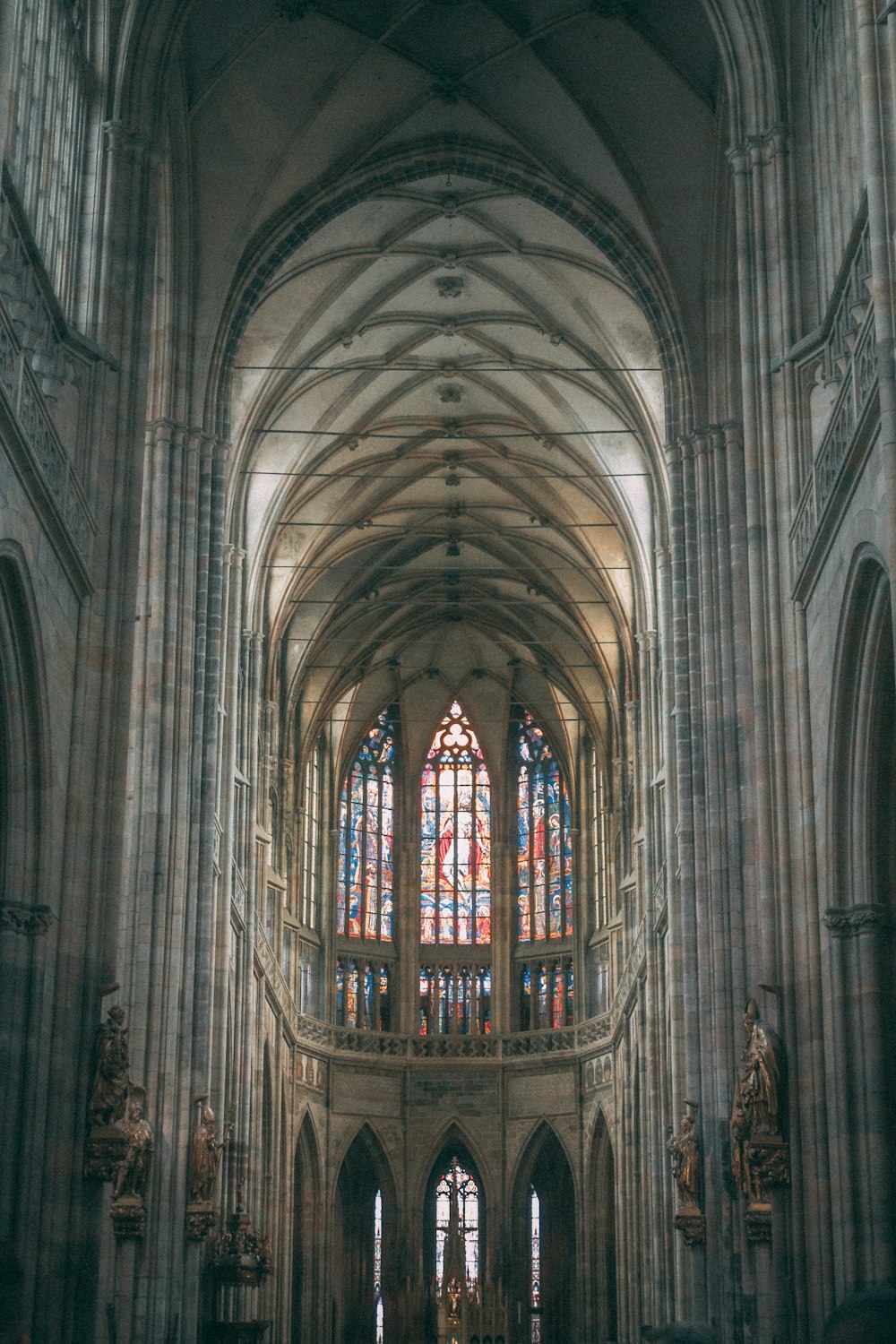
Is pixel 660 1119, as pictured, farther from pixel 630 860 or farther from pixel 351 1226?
pixel 351 1226

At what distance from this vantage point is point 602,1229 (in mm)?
45656

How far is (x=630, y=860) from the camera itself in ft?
145

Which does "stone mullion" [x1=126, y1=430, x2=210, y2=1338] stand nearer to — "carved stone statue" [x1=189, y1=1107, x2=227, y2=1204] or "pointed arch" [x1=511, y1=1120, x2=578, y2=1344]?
"carved stone statue" [x1=189, y1=1107, x2=227, y2=1204]

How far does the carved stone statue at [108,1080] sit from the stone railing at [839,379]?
8.44m

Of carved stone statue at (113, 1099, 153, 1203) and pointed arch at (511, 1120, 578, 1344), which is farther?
pointed arch at (511, 1120, 578, 1344)

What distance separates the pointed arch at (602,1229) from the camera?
4500 cm

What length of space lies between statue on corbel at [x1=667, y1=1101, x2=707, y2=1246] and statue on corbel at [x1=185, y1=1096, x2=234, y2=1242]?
673cm

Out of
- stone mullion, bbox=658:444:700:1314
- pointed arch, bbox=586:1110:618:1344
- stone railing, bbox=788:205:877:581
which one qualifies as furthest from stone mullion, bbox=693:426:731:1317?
pointed arch, bbox=586:1110:618:1344

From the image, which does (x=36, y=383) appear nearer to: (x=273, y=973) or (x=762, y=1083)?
(x=762, y=1083)

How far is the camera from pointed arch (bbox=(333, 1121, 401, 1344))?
46.7 m

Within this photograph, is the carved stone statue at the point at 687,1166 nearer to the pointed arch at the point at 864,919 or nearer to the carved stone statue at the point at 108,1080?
the pointed arch at the point at 864,919

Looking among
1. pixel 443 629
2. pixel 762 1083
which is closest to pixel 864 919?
pixel 762 1083

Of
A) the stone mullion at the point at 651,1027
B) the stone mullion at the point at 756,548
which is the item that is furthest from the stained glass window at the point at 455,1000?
the stone mullion at the point at 756,548

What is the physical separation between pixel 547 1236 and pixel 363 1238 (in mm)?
4677
